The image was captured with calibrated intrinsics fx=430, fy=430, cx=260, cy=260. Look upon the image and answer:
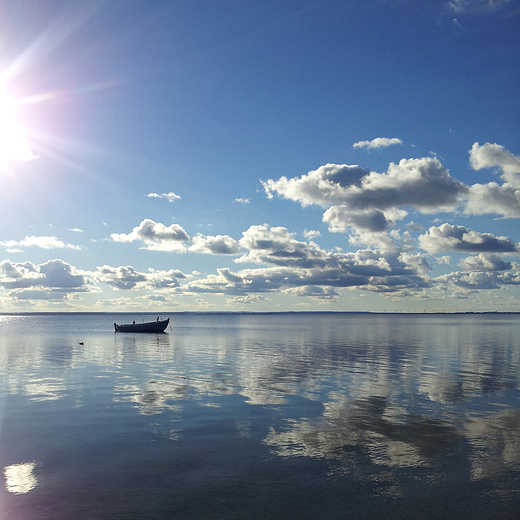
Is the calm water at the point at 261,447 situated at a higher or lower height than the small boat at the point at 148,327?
higher

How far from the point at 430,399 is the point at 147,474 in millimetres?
19664

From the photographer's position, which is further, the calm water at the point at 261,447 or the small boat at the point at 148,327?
the small boat at the point at 148,327

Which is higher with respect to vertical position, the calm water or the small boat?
the calm water

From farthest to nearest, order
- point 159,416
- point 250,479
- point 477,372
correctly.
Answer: point 477,372, point 159,416, point 250,479

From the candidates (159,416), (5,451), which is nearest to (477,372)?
(159,416)

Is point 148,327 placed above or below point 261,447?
below

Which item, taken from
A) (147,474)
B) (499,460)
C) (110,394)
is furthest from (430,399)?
(110,394)

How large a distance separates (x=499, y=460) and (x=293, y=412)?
35.1 ft

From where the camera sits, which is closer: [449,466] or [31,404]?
[449,466]

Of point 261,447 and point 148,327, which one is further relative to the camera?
point 148,327

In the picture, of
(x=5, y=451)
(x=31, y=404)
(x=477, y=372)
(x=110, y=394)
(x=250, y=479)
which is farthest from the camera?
(x=477, y=372)

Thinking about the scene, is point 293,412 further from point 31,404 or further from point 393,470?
point 31,404

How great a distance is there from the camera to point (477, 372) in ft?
132

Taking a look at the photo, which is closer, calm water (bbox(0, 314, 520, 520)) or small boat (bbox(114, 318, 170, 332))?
calm water (bbox(0, 314, 520, 520))
